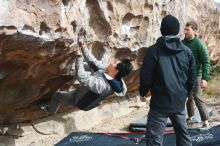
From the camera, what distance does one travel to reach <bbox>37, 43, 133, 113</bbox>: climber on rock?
197 inches

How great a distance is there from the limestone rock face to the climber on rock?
8.0 inches

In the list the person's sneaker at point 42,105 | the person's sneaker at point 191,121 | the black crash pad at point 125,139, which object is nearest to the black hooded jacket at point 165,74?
the black crash pad at point 125,139

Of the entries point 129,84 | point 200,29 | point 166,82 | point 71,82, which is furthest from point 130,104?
point 166,82

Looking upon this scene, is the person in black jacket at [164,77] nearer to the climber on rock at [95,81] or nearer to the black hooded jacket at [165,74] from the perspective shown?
the black hooded jacket at [165,74]

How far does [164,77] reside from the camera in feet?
14.3

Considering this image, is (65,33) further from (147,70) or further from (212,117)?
(212,117)

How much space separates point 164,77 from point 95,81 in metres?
0.91

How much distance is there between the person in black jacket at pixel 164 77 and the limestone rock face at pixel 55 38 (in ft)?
3.17

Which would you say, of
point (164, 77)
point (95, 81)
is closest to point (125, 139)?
point (95, 81)

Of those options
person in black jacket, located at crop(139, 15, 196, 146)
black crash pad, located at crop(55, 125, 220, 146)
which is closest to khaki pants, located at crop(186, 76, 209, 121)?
black crash pad, located at crop(55, 125, 220, 146)

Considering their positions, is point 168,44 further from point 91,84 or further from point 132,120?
point 132,120

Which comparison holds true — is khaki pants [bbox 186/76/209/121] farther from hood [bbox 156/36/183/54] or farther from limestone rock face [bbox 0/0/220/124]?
hood [bbox 156/36/183/54]

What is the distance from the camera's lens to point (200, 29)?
9984 mm

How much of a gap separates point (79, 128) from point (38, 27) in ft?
8.12
